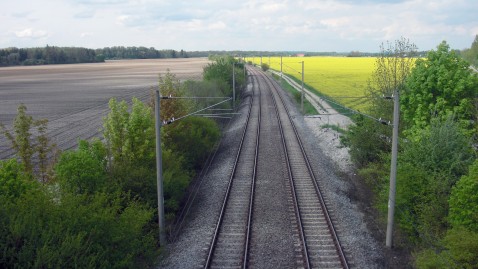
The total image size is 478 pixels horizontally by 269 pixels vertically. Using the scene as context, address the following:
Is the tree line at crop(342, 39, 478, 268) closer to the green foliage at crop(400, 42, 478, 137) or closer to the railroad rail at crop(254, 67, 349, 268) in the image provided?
the green foliage at crop(400, 42, 478, 137)

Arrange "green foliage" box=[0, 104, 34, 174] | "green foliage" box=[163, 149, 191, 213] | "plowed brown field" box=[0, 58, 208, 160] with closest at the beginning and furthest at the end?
1. "green foliage" box=[0, 104, 34, 174]
2. "green foliage" box=[163, 149, 191, 213]
3. "plowed brown field" box=[0, 58, 208, 160]

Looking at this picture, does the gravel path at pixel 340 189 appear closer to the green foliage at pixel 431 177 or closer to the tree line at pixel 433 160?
the tree line at pixel 433 160

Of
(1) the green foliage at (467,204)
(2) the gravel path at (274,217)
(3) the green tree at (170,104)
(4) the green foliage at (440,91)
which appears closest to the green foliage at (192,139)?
(3) the green tree at (170,104)

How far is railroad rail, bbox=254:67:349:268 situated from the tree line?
2552 millimetres

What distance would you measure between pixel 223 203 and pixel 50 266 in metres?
12.3

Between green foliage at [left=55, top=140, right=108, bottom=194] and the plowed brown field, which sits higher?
green foliage at [left=55, top=140, right=108, bottom=194]

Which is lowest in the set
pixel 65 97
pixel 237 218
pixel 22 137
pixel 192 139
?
pixel 237 218

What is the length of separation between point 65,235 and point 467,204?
12346 mm

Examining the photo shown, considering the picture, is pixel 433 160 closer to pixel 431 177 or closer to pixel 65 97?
pixel 431 177

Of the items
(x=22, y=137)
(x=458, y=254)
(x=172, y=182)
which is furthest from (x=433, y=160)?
(x=22, y=137)

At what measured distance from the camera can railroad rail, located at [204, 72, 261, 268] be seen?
16.5 meters

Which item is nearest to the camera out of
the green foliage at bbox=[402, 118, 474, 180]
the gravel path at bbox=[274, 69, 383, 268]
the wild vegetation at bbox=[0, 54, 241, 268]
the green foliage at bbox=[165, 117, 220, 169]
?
the wild vegetation at bbox=[0, 54, 241, 268]

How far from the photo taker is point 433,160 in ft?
61.8

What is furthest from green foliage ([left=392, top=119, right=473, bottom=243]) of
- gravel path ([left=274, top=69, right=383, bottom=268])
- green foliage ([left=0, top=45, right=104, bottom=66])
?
green foliage ([left=0, top=45, right=104, bottom=66])
